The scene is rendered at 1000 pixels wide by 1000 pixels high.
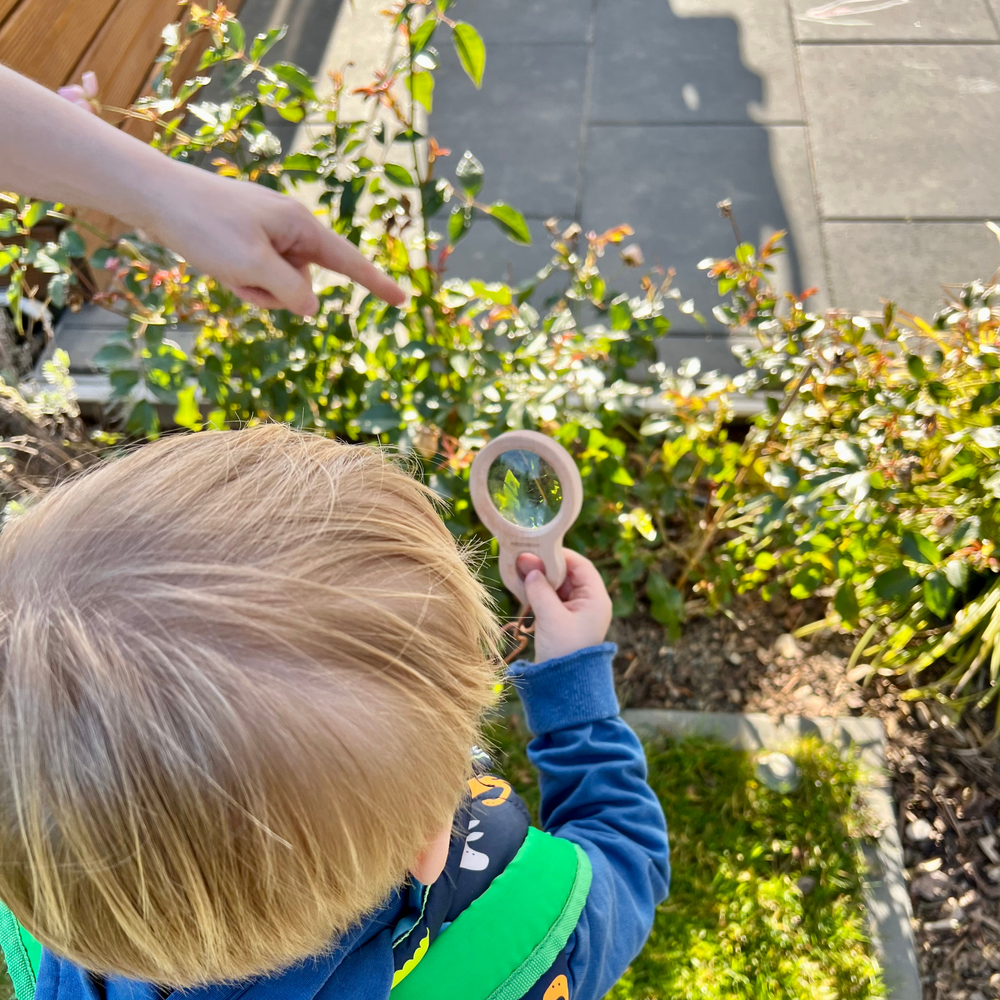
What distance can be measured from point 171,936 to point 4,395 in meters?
1.32

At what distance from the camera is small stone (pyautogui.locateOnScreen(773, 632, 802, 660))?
A: 6.52 ft

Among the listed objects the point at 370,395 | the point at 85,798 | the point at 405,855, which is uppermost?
the point at 85,798

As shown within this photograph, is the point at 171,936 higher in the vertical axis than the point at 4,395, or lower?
higher

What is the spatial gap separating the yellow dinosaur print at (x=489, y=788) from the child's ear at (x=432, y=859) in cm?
21

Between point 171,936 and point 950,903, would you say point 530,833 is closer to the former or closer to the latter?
point 171,936

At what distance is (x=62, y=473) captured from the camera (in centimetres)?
178

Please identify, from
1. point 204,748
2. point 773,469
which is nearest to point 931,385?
point 773,469

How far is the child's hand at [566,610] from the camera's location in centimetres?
118

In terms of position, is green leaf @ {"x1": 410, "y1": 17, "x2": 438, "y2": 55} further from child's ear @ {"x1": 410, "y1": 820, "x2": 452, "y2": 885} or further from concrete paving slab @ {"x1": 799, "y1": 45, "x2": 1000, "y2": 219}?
concrete paving slab @ {"x1": 799, "y1": 45, "x2": 1000, "y2": 219}

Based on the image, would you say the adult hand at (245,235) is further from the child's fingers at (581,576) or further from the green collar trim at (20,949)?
the green collar trim at (20,949)

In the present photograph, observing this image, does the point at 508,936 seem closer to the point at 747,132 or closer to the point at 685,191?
the point at 685,191

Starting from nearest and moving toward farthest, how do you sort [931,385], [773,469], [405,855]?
[405,855]
[931,385]
[773,469]

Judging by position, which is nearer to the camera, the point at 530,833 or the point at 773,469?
the point at 530,833

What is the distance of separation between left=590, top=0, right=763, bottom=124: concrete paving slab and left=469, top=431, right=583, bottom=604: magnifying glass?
2.29 metres
